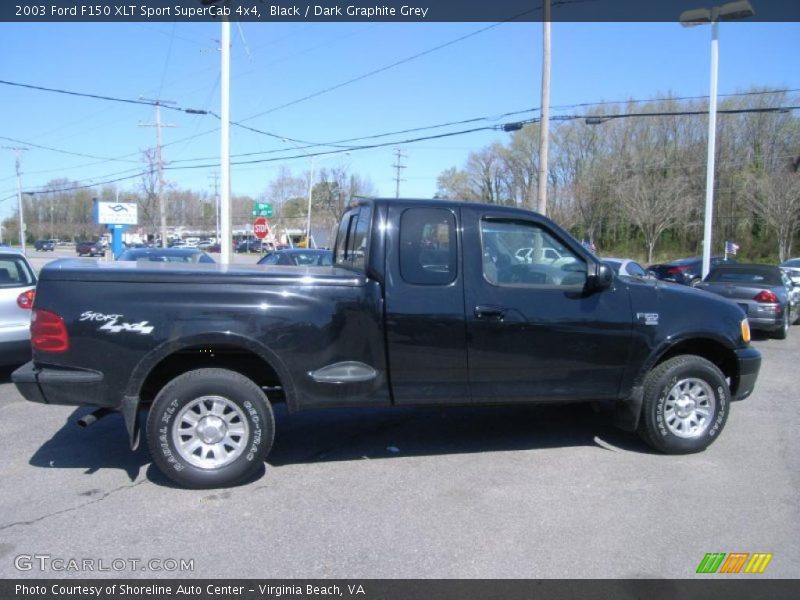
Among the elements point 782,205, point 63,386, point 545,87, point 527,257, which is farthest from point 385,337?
point 782,205

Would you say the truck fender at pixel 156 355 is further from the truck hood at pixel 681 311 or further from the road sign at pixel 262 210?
the road sign at pixel 262 210

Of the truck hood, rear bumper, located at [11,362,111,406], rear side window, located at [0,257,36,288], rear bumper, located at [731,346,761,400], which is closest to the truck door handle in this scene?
the truck hood

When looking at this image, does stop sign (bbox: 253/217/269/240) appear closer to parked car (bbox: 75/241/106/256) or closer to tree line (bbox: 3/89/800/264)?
tree line (bbox: 3/89/800/264)

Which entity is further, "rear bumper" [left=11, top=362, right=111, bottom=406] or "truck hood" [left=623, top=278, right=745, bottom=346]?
"truck hood" [left=623, top=278, right=745, bottom=346]

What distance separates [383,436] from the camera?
582 centimetres

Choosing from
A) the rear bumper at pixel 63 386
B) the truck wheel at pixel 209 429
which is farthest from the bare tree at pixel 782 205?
the rear bumper at pixel 63 386

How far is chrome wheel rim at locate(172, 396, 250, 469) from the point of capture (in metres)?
4.41

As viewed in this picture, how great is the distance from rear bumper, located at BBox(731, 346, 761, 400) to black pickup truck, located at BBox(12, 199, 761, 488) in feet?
0.06

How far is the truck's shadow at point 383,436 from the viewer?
5172mm

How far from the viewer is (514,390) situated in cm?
489

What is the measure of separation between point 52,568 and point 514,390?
125 inches

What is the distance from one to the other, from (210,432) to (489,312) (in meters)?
2.16

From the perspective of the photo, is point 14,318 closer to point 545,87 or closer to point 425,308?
point 425,308
